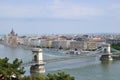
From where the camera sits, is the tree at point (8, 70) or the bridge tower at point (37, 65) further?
the bridge tower at point (37, 65)

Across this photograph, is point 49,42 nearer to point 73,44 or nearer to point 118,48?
point 73,44

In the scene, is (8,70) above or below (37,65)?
above

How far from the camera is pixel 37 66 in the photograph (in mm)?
14711

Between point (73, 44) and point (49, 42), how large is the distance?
4405mm

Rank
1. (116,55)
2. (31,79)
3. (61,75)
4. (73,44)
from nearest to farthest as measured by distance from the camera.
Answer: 1. (61,75)
2. (31,79)
3. (116,55)
4. (73,44)

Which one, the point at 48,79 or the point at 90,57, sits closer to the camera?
the point at 48,79

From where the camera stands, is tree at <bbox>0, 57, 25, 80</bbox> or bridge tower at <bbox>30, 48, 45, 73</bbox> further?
bridge tower at <bbox>30, 48, 45, 73</bbox>

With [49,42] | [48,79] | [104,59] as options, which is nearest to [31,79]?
[48,79]

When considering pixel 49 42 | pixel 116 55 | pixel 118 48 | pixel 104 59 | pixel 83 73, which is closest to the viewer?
pixel 83 73

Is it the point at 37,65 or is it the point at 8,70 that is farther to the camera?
the point at 37,65

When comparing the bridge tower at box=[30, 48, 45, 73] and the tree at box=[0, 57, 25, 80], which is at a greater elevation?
the tree at box=[0, 57, 25, 80]

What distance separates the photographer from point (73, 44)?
31828 mm

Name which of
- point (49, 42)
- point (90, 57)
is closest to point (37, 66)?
point (90, 57)

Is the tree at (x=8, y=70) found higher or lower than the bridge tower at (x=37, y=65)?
higher
